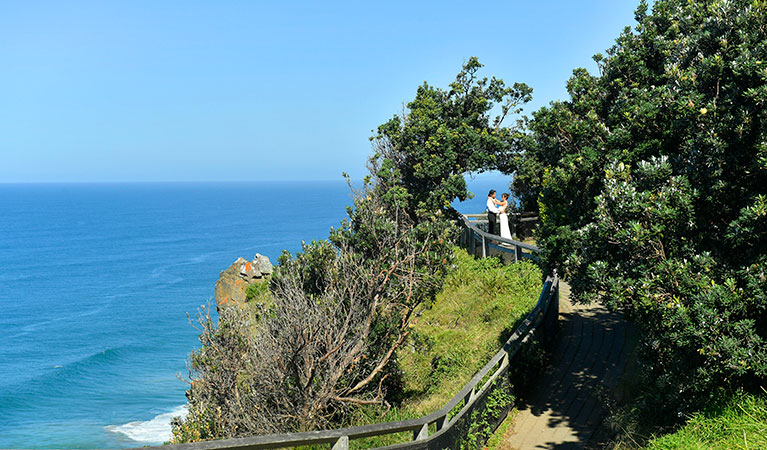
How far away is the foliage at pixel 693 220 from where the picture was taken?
6727 mm

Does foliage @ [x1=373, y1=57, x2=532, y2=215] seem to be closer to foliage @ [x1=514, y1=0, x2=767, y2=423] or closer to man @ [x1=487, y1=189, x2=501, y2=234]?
man @ [x1=487, y1=189, x2=501, y2=234]

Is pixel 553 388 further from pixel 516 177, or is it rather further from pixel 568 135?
pixel 516 177

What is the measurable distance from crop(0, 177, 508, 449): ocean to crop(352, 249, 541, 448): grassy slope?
236 inches

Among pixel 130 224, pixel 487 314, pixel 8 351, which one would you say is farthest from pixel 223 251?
pixel 487 314

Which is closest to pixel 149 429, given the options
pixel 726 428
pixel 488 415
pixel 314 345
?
pixel 314 345

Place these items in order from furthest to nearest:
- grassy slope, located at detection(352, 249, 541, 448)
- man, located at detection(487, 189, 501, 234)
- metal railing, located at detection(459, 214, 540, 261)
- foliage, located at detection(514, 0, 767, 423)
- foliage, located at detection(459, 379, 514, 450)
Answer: man, located at detection(487, 189, 501, 234), metal railing, located at detection(459, 214, 540, 261), grassy slope, located at detection(352, 249, 541, 448), foliage, located at detection(459, 379, 514, 450), foliage, located at detection(514, 0, 767, 423)

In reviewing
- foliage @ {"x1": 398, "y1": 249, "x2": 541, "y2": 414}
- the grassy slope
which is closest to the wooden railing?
the grassy slope

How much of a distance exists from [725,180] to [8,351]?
61.6m

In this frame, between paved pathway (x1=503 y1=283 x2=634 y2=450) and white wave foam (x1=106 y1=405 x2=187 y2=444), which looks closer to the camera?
paved pathway (x1=503 y1=283 x2=634 y2=450)

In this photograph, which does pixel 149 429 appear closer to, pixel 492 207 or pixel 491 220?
Result: pixel 491 220

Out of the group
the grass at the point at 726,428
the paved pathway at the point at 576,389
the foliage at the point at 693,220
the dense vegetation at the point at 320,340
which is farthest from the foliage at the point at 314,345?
the grass at the point at 726,428

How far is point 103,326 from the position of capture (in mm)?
61375

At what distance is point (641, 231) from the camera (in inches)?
286

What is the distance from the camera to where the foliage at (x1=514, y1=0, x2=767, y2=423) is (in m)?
6.73
